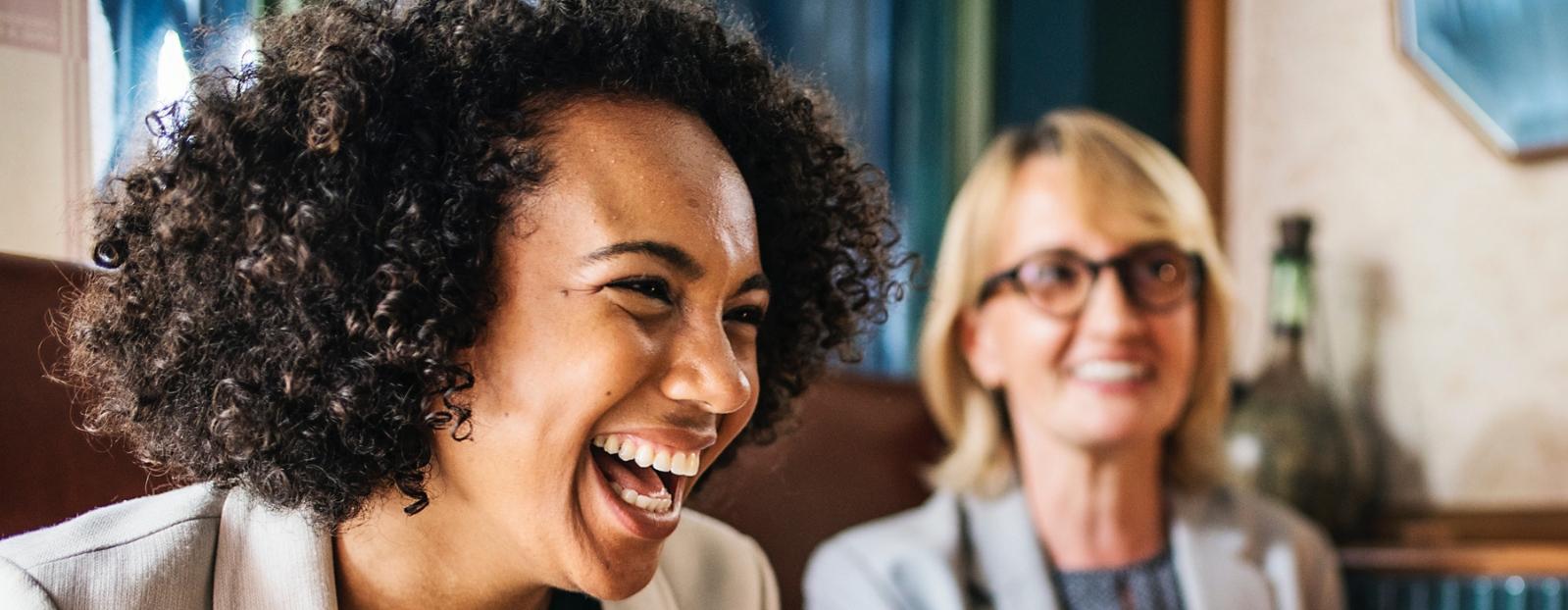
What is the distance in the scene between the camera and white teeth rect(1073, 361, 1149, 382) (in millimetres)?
1889

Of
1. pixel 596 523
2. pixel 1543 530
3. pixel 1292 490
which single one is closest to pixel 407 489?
pixel 596 523

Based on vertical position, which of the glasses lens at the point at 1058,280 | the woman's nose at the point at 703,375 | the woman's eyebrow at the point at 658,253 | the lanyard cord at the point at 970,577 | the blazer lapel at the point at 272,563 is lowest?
the lanyard cord at the point at 970,577

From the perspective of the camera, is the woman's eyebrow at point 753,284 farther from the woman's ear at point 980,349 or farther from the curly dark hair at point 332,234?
the woman's ear at point 980,349

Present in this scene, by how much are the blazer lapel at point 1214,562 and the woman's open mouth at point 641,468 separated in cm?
112

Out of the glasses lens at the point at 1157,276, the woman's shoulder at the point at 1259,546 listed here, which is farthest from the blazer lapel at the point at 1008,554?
the glasses lens at the point at 1157,276

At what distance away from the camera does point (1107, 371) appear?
1888mm

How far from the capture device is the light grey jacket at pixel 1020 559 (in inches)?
69.8

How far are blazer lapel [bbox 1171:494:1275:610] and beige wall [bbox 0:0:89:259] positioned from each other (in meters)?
1.45

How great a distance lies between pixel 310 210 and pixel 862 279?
58 cm

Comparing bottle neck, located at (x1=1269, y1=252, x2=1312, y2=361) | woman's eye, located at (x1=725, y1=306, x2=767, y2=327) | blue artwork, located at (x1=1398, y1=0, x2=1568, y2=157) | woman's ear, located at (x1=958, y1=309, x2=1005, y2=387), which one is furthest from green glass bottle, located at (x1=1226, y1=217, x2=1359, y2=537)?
woman's eye, located at (x1=725, y1=306, x2=767, y2=327)

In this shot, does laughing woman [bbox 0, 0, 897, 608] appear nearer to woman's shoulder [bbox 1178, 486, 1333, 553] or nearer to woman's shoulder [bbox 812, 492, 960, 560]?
woman's shoulder [bbox 812, 492, 960, 560]

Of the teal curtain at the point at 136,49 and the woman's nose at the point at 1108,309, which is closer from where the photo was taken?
the teal curtain at the point at 136,49

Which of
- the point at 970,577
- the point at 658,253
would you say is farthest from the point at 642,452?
the point at 970,577

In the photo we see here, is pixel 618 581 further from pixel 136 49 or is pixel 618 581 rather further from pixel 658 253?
pixel 136 49
